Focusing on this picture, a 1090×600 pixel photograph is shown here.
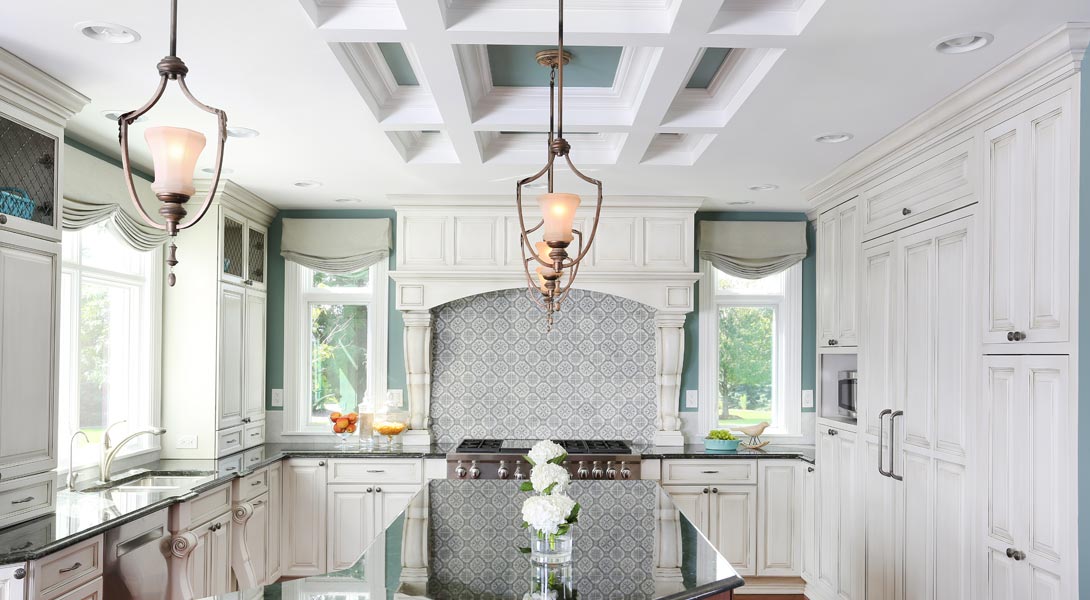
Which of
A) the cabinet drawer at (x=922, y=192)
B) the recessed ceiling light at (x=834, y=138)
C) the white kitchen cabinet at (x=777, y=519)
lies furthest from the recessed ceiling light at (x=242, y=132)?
the white kitchen cabinet at (x=777, y=519)

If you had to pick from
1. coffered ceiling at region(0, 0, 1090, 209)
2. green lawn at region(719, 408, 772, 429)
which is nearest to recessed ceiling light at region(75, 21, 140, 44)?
coffered ceiling at region(0, 0, 1090, 209)

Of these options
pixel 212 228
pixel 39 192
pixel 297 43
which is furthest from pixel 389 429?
pixel 297 43

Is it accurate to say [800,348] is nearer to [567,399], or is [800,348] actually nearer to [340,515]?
[567,399]

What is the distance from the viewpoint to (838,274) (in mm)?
4625

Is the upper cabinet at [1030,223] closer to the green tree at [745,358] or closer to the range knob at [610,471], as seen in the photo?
the range knob at [610,471]

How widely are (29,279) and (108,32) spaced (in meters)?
1.03

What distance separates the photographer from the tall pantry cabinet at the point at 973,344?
8.43ft

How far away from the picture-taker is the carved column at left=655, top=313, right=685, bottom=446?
5.58m

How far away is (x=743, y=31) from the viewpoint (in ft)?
8.36

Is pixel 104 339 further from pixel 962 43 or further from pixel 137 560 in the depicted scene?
pixel 962 43

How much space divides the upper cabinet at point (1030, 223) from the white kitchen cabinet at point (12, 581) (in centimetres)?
338

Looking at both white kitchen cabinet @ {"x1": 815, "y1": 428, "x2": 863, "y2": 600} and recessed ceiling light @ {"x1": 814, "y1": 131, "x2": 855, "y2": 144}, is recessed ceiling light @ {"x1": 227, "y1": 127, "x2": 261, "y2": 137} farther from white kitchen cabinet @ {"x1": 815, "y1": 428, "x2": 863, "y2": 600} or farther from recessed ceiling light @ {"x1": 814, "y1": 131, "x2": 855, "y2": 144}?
white kitchen cabinet @ {"x1": 815, "y1": 428, "x2": 863, "y2": 600}

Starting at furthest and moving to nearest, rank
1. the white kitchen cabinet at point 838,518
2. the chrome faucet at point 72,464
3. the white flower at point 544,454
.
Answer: the white kitchen cabinet at point 838,518 < the chrome faucet at point 72,464 < the white flower at point 544,454

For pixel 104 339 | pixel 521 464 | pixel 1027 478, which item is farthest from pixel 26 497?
pixel 1027 478
